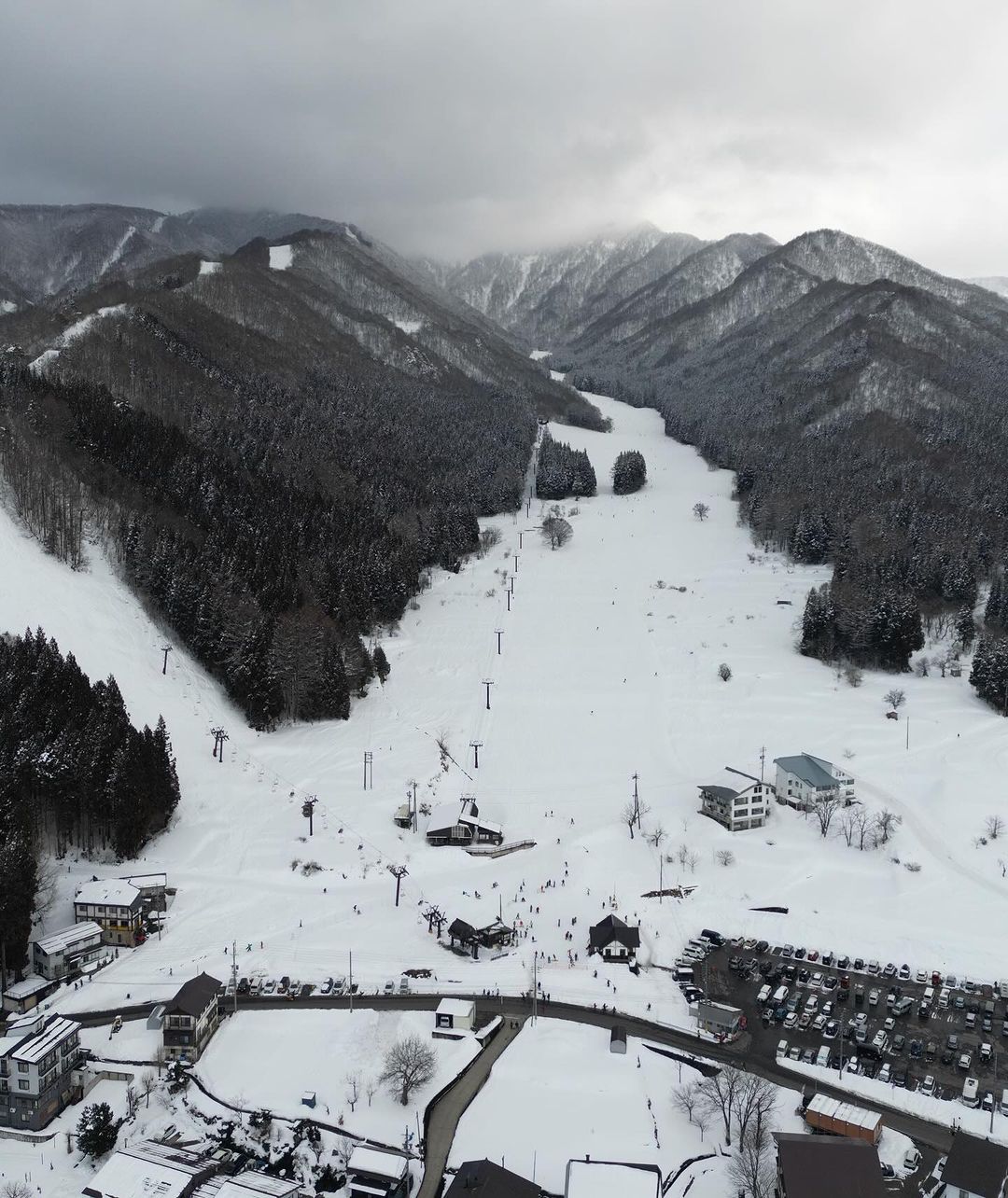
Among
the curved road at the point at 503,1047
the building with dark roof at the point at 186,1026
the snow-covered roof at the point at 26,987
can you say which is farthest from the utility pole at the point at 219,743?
the building with dark roof at the point at 186,1026

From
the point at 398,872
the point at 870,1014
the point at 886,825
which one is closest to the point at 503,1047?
the point at 398,872

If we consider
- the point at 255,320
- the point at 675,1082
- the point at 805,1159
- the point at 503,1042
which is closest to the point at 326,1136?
the point at 503,1042

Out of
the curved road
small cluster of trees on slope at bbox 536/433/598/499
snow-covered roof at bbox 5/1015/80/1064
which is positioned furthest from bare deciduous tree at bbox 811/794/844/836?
small cluster of trees on slope at bbox 536/433/598/499

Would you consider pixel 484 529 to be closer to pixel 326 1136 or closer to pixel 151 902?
pixel 151 902

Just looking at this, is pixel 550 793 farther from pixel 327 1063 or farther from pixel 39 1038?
pixel 39 1038

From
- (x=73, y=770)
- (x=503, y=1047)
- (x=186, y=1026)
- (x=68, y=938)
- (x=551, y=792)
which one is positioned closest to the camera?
(x=186, y=1026)

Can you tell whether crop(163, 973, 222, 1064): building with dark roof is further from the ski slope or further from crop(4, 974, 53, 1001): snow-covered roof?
crop(4, 974, 53, 1001): snow-covered roof
